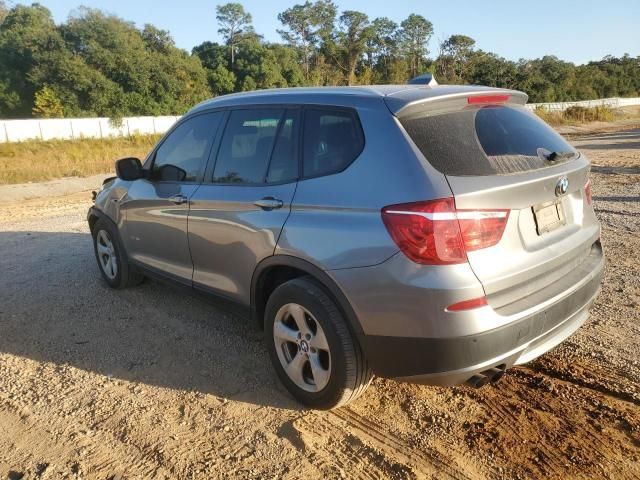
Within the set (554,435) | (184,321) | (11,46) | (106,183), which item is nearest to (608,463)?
(554,435)

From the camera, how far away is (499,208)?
2.50m

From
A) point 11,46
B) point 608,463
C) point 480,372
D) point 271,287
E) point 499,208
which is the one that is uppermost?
point 11,46

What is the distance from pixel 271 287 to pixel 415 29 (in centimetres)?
8123

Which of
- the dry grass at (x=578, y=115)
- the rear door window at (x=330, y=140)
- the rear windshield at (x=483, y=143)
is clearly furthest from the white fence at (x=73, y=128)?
the rear windshield at (x=483, y=143)

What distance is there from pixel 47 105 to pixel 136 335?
49587 mm

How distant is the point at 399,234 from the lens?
96.3 inches

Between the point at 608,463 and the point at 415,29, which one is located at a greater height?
the point at 415,29

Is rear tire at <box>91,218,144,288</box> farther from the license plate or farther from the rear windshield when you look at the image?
the license plate

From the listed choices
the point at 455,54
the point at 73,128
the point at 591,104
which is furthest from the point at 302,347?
the point at 455,54

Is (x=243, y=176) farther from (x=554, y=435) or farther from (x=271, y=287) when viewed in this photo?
(x=554, y=435)

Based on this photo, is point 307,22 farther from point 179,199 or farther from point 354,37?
point 179,199

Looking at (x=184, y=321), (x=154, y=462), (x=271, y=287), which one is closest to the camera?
(x=154, y=462)

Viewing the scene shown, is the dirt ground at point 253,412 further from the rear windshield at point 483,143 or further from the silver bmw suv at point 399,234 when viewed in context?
the rear windshield at point 483,143

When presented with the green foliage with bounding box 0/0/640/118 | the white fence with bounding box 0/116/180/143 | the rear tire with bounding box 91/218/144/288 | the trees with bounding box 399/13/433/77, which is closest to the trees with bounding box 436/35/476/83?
the green foliage with bounding box 0/0/640/118
